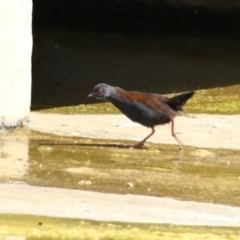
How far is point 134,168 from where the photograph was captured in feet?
23.6

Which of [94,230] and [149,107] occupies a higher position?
[149,107]

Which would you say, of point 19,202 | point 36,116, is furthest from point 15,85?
point 19,202

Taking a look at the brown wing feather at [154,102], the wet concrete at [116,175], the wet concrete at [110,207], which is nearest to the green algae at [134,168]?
the wet concrete at [116,175]

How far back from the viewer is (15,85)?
28.8ft

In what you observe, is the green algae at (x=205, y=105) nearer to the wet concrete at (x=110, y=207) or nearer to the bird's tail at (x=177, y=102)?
the bird's tail at (x=177, y=102)

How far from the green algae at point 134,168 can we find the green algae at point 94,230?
0.81 metres

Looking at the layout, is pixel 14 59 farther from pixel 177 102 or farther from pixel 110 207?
pixel 110 207

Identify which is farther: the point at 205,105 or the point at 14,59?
the point at 205,105

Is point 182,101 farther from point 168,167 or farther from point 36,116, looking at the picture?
point 36,116

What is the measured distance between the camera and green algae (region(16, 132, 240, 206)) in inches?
254

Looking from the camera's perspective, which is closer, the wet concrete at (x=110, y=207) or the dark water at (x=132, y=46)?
the wet concrete at (x=110, y=207)

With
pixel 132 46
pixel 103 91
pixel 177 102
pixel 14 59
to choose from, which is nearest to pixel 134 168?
pixel 177 102

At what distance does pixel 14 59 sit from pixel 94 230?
376cm

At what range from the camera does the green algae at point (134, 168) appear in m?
6.45
